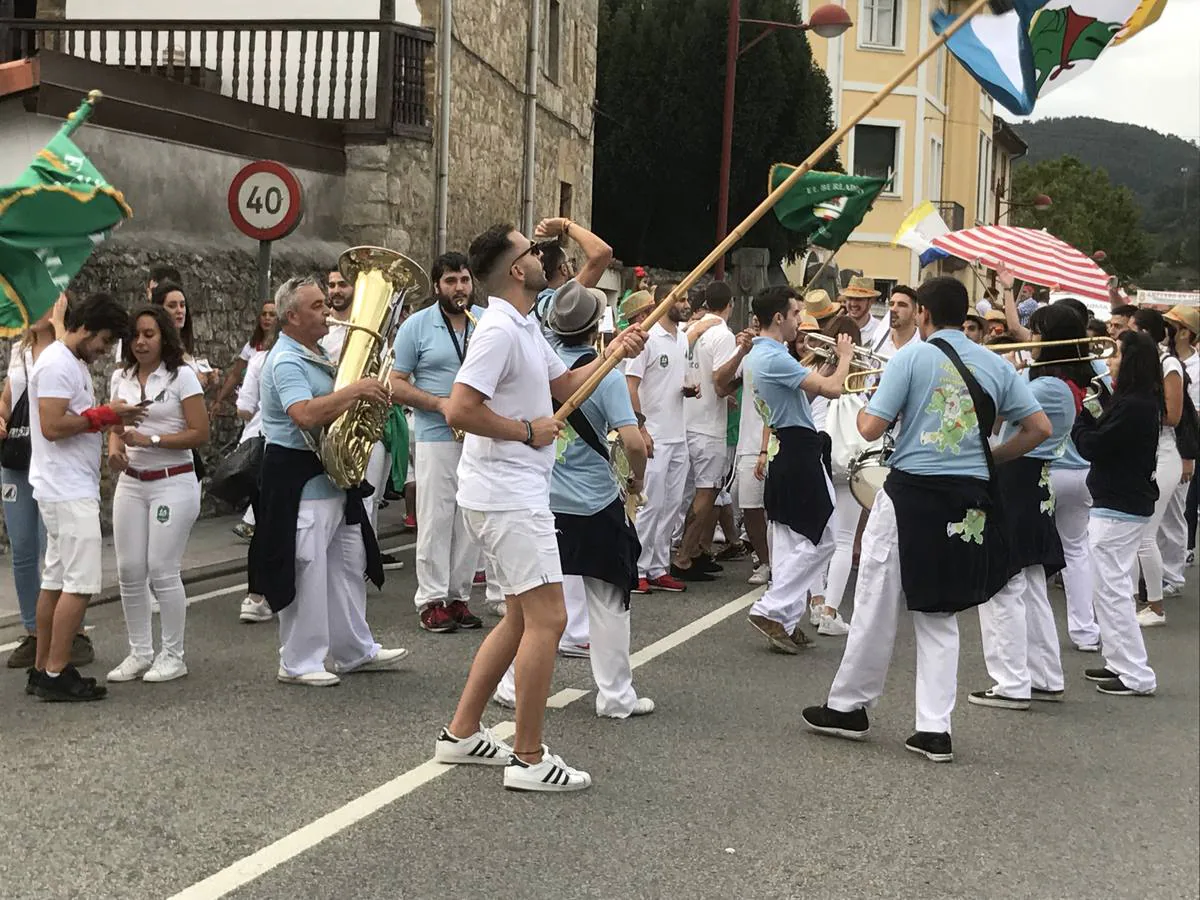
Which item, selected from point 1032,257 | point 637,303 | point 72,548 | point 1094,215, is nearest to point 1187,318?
point 1032,257

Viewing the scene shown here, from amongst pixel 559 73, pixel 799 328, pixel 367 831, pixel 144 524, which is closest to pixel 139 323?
pixel 144 524

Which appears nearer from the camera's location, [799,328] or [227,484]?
[227,484]

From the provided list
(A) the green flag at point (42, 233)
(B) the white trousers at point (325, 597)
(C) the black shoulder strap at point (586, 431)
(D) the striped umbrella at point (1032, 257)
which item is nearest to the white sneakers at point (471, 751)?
(C) the black shoulder strap at point (586, 431)

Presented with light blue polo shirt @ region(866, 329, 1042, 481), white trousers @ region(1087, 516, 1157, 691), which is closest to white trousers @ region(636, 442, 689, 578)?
white trousers @ region(1087, 516, 1157, 691)

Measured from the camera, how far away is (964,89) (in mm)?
54656

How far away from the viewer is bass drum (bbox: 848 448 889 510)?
9.00 meters

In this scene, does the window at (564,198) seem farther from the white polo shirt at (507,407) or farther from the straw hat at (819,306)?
the white polo shirt at (507,407)

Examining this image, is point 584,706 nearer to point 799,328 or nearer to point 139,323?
point 139,323

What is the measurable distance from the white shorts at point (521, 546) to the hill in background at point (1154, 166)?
103 m

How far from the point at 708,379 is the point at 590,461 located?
15.7 feet

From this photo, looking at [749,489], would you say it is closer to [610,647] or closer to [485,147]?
[610,647]

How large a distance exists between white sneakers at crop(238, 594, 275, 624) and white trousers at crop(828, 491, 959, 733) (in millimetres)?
3766

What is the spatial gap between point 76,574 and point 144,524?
48 cm

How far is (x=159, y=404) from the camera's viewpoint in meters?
7.60
